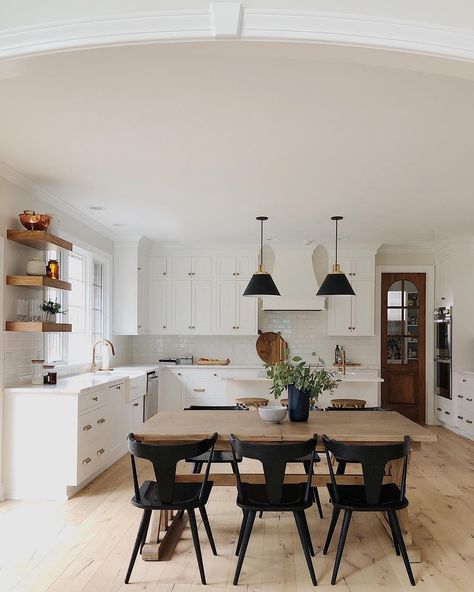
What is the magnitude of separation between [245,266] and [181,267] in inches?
37.3

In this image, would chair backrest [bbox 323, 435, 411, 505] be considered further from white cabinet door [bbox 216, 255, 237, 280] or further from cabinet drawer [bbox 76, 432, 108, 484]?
white cabinet door [bbox 216, 255, 237, 280]

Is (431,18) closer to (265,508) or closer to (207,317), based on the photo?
(265,508)

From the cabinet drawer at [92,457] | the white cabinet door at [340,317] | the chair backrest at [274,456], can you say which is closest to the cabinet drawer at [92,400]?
the cabinet drawer at [92,457]

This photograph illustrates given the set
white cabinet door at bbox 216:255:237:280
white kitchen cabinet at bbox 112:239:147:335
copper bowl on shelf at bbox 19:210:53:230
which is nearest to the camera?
copper bowl on shelf at bbox 19:210:53:230

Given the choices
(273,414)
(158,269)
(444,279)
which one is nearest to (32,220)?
(273,414)

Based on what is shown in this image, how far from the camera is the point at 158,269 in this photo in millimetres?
9078

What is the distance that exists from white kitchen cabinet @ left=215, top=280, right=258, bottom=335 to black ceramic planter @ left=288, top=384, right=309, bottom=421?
455 cm

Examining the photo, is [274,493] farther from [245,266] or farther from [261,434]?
[245,266]

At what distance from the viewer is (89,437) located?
5406 mm

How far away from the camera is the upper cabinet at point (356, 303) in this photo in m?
8.90

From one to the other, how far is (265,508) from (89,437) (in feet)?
8.11

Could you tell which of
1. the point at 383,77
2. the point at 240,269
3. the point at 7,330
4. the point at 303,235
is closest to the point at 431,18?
the point at 383,77

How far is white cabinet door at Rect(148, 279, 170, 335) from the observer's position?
8992 mm

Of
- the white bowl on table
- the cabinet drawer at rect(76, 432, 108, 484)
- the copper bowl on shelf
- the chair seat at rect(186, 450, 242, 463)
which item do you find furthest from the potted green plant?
the copper bowl on shelf
